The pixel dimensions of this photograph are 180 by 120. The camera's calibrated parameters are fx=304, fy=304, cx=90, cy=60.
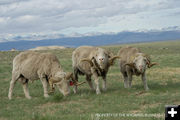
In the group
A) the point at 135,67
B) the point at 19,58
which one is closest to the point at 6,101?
the point at 19,58

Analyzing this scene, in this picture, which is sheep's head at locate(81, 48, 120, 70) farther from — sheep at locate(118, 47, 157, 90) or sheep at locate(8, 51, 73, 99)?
sheep at locate(8, 51, 73, 99)

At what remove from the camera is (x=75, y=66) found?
1686cm

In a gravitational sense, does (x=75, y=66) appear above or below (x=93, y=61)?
below

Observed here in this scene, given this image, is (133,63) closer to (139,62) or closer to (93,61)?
(139,62)

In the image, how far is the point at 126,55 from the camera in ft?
55.2

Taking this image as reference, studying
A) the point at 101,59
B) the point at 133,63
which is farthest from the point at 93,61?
the point at 133,63

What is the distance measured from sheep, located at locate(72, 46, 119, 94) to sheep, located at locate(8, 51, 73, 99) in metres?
1.42

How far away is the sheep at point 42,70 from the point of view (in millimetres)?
14016

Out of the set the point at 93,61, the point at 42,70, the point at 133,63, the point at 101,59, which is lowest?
the point at 42,70

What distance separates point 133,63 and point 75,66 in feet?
11.1

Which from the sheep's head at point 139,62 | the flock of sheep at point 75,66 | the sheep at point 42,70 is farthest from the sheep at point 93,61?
the sheep at point 42,70

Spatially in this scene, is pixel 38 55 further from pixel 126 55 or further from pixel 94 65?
pixel 126 55

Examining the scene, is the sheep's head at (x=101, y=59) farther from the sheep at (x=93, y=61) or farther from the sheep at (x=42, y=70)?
the sheep at (x=42, y=70)

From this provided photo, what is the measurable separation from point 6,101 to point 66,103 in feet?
10.4
